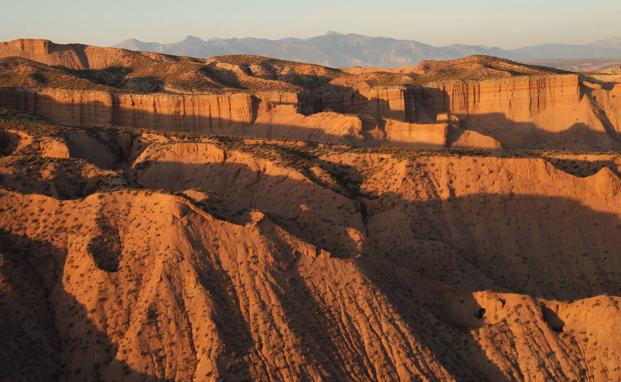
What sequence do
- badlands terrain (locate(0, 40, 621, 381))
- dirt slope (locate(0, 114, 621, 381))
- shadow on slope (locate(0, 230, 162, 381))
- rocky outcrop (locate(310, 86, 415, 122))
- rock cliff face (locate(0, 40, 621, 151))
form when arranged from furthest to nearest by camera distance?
rocky outcrop (locate(310, 86, 415, 122)) < rock cliff face (locate(0, 40, 621, 151)) < badlands terrain (locate(0, 40, 621, 381)) < dirt slope (locate(0, 114, 621, 381)) < shadow on slope (locate(0, 230, 162, 381))

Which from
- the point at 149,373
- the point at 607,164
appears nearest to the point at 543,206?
the point at 607,164

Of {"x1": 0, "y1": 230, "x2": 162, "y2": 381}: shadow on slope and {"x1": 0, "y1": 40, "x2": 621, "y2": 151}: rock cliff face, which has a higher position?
{"x1": 0, "y1": 40, "x2": 621, "y2": 151}: rock cliff face

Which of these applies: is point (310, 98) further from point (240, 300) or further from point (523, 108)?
point (240, 300)

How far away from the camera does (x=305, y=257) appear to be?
2320 cm

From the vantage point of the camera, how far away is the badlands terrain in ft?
69.1

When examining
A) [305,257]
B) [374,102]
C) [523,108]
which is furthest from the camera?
[523,108]

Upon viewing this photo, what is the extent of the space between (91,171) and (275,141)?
43.8 ft

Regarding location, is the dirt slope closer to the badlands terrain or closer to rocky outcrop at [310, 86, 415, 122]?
the badlands terrain

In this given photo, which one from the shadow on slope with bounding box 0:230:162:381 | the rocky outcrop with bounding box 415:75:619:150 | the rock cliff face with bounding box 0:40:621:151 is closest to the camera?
the shadow on slope with bounding box 0:230:162:381

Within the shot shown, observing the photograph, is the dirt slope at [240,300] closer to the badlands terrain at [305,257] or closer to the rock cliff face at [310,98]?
the badlands terrain at [305,257]

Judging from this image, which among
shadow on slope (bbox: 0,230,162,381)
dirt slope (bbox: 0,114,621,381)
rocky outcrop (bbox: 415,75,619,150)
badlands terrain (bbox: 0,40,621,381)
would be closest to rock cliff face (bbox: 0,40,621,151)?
rocky outcrop (bbox: 415,75,619,150)

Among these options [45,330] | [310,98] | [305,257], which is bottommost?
[45,330]

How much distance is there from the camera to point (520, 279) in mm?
31344

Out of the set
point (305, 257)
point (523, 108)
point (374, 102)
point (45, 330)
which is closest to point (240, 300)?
point (305, 257)
